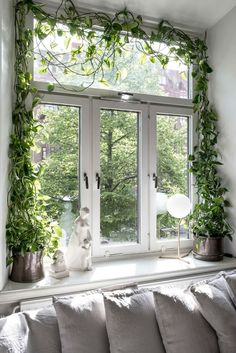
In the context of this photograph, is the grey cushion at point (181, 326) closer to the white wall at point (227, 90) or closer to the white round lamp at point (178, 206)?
the white round lamp at point (178, 206)

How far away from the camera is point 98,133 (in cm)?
251

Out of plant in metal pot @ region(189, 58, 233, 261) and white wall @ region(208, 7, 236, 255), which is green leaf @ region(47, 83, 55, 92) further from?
white wall @ region(208, 7, 236, 255)

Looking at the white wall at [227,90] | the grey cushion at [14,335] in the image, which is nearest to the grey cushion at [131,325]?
the grey cushion at [14,335]

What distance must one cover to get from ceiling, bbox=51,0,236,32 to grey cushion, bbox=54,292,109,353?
2056 mm

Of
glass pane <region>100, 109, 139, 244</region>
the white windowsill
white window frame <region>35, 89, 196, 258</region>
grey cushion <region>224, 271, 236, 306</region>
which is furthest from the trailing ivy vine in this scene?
grey cushion <region>224, 271, 236, 306</region>

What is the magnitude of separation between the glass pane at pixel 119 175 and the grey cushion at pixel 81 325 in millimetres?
933

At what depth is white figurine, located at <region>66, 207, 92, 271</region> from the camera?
2.25 metres

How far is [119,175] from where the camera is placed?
2.60m

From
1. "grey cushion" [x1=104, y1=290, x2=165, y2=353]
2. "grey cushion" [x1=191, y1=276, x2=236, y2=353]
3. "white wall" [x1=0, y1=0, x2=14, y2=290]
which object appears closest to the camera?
"grey cushion" [x1=104, y1=290, x2=165, y2=353]

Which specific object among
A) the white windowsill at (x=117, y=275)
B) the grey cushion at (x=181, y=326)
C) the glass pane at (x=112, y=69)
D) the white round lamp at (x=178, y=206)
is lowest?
the grey cushion at (x=181, y=326)

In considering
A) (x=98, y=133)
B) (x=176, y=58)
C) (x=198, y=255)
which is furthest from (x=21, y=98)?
(x=198, y=255)

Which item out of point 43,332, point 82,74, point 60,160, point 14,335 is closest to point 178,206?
point 60,160

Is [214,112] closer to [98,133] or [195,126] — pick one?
[195,126]

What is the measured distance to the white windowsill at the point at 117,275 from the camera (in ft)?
6.37
